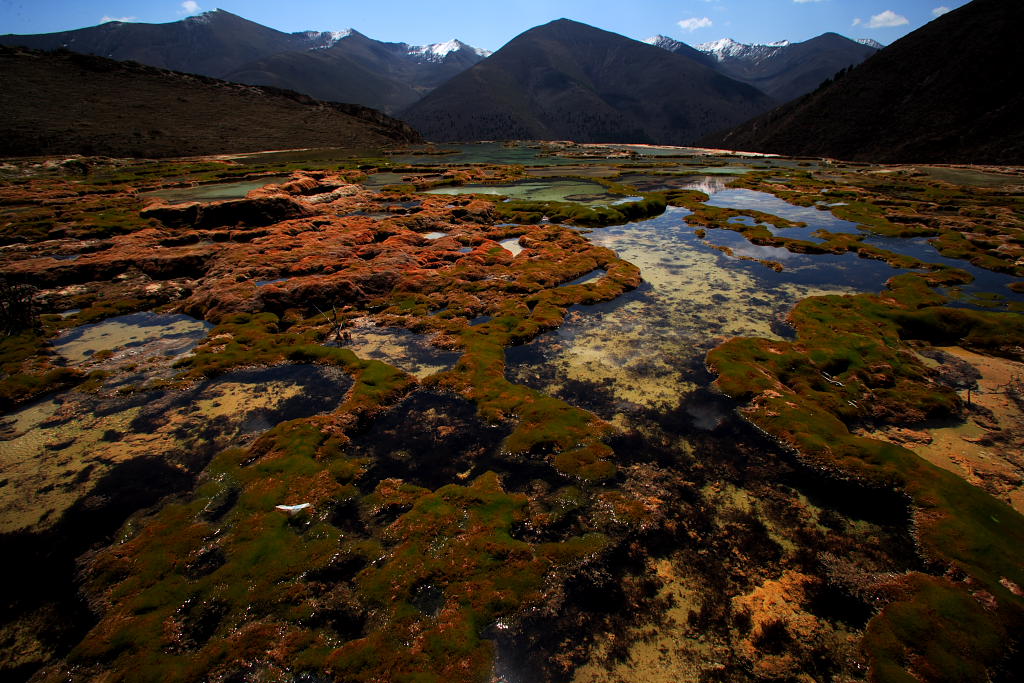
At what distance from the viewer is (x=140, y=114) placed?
123 metres

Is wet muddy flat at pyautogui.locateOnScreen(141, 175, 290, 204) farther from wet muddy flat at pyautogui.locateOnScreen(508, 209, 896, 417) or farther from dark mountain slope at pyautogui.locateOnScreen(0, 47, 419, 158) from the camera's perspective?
dark mountain slope at pyautogui.locateOnScreen(0, 47, 419, 158)

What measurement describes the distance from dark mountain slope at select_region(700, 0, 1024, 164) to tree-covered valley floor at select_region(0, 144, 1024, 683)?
10456 cm

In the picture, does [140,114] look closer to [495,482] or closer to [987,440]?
[495,482]

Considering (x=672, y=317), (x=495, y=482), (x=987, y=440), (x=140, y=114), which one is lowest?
(x=495, y=482)

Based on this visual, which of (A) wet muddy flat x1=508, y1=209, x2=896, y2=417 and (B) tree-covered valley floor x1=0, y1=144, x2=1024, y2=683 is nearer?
(B) tree-covered valley floor x1=0, y1=144, x2=1024, y2=683

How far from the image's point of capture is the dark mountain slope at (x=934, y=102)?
88562 millimetres

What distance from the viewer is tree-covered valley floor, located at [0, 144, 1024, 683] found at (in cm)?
748

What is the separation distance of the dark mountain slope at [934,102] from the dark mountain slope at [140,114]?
169 m

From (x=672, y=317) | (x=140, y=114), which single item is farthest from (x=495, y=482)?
(x=140, y=114)

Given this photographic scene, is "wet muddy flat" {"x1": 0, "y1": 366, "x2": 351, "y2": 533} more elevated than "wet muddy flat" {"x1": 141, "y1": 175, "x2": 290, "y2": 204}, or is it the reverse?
"wet muddy flat" {"x1": 141, "y1": 175, "x2": 290, "y2": 204}

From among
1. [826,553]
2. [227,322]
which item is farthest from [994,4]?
[227,322]

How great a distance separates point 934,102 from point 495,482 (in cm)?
15721

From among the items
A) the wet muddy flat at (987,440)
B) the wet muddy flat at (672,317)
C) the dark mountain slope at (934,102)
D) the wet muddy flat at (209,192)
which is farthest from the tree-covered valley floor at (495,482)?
the dark mountain slope at (934,102)

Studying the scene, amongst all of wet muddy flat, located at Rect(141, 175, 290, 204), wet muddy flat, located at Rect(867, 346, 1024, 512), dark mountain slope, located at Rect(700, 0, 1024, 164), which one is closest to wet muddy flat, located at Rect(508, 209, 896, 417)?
wet muddy flat, located at Rect(867, 346, 1024, 512)
